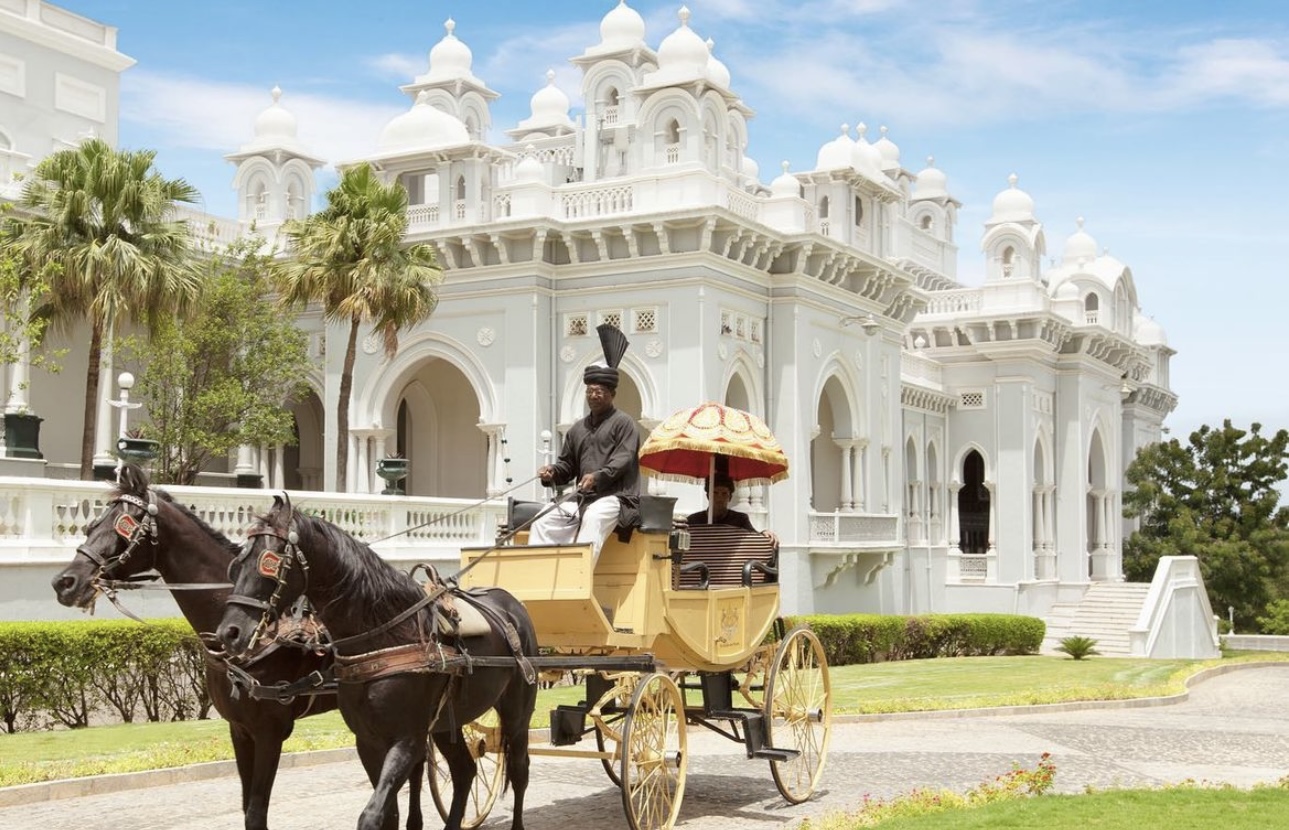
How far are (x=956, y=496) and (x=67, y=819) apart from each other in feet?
124

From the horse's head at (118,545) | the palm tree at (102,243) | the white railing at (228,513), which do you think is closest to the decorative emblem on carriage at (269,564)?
the horse's head at (118,545)

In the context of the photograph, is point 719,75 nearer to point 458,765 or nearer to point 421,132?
point 421,132

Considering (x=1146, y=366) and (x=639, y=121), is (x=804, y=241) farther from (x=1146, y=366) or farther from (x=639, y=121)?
(x=1146, y=366)

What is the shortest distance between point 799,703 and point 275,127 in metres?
28.9

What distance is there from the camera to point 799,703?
11.9m

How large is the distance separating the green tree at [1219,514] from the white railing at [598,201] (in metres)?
25.9

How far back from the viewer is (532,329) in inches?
1193

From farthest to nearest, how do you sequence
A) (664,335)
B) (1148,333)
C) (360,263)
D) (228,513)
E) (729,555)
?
(1148,333) → (664,335) → (360,263) → (228,513) → (729,555)

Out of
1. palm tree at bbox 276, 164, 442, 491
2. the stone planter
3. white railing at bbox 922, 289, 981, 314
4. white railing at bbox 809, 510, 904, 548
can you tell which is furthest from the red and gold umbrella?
white railing at bbox 922, 289, 981, 314

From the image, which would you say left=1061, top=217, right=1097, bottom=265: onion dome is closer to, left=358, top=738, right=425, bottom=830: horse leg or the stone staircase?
the stone staircase

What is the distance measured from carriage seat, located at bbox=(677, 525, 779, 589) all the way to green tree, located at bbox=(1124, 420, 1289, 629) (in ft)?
128

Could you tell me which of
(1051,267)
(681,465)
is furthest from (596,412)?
(1051,267)

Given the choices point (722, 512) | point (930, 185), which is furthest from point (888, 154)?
point (722, 512)

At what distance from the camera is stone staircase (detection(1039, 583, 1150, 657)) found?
41.0 m
